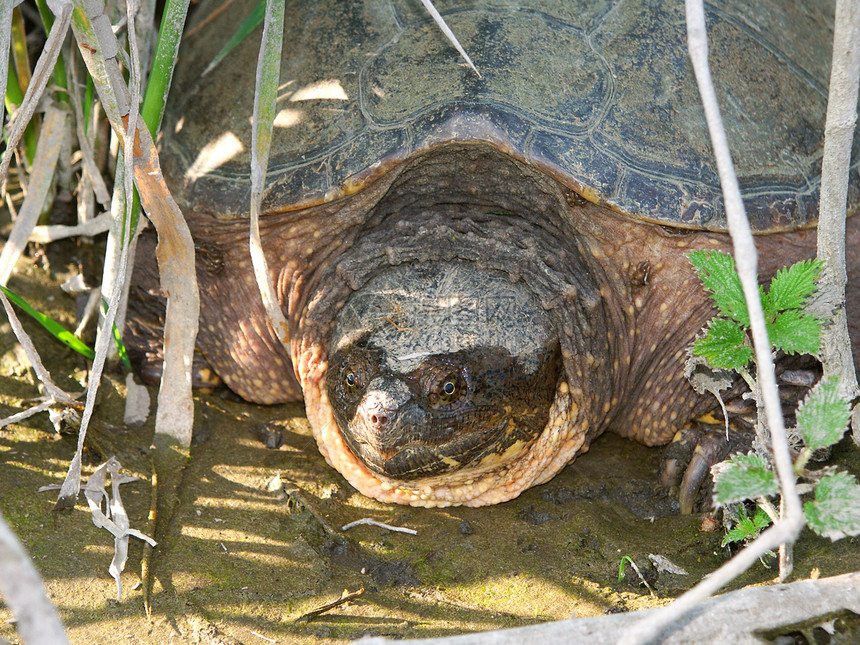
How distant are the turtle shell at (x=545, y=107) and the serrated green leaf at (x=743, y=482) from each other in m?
0.93

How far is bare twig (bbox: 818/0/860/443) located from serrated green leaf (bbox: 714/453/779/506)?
0.55m

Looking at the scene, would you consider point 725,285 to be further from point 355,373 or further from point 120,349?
point 120,349

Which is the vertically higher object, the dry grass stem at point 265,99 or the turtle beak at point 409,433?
the dry grass stem at point 265,99

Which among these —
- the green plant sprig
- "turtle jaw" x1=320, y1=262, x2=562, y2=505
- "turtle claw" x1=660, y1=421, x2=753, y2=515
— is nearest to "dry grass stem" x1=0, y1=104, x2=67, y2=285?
"turtle jaw" x1=320, y1=262, x2=562, y2=505

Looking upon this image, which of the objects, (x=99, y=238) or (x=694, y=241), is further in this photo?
(x=99, y=238)

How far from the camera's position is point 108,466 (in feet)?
7.39

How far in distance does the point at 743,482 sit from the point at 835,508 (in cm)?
18

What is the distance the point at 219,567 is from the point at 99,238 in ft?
5.25

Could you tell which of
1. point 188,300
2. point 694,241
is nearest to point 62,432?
A: point 188,300

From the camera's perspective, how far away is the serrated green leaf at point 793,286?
1.86 meters

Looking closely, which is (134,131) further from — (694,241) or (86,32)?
(694,241)

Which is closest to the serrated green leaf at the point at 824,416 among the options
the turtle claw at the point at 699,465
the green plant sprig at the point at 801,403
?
the green plant sprig at the point at 801,403

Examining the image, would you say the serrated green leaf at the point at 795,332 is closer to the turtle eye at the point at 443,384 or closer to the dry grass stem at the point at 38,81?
the turtle eye at the point at 443,384

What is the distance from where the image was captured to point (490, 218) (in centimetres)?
267
